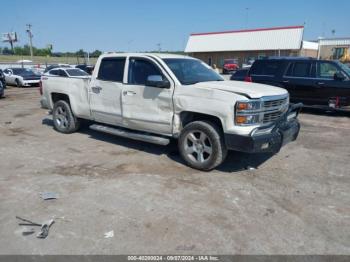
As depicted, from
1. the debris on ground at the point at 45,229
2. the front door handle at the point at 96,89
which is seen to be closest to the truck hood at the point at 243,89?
the front door handle at the point at 96,89

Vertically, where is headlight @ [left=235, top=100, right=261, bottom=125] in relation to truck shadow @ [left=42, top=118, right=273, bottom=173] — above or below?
above

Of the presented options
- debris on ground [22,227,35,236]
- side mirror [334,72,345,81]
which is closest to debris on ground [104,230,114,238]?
debris on ground [22,227,35,236]

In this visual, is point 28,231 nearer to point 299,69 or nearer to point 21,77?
point 299,69

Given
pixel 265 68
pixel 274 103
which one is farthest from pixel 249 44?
pixel 274 103

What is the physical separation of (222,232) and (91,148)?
13.2 ft

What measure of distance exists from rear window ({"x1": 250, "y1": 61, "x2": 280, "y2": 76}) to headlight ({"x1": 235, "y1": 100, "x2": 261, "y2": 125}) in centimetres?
659

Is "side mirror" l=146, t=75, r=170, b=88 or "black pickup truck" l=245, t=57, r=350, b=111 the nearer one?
"side mirror" l=146, t=75, r=170, b=88

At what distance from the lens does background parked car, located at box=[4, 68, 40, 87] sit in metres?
22.5

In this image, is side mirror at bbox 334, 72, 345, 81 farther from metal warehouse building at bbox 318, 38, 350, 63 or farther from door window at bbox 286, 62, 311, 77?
metal warehouse building at bbox 318, 38, 350, 63

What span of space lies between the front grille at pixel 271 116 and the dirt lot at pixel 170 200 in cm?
88

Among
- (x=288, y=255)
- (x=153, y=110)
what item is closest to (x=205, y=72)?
(x=153, y=110)

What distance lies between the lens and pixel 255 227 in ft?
12.0

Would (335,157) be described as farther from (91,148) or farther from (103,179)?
(91,148)

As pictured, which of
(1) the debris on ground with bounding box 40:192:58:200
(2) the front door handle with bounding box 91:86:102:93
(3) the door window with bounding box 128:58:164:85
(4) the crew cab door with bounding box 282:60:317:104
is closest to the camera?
(1) the debris on ground with bounding box 40:192:58:200
